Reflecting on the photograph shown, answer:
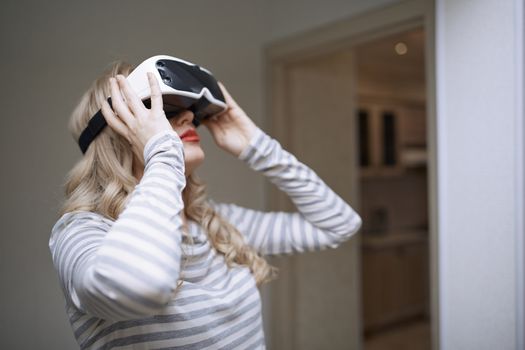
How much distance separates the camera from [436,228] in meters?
1.08

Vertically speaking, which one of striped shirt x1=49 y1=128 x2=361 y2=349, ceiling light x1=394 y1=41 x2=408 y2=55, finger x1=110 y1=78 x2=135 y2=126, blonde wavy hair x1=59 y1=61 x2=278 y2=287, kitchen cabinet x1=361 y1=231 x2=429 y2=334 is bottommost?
kitchen cabinet x1=361 y1=231 x2=429 y2=334

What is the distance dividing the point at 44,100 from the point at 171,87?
0.98ft

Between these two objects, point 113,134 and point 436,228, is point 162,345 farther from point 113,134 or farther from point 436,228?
point 436,228

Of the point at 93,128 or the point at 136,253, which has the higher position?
the point at 93,128

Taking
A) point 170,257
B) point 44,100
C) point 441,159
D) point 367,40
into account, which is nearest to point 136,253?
point 170,257

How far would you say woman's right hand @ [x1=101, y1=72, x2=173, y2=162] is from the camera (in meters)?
0.67

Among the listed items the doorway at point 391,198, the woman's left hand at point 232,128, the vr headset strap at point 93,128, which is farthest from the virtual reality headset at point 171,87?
the doorway at point 391,198

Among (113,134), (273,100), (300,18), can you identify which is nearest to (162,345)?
(113,134)

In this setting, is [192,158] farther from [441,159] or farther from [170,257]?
[441,159]

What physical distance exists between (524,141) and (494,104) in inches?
4.2

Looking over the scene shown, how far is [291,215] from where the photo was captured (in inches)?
41.0

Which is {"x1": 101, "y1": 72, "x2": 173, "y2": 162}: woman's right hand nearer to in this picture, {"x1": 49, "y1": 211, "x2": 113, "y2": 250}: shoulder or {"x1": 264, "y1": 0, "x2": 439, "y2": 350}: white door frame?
{"x1": 49, "y1": 211, "x2": 113, "y2": 250}: shoulder

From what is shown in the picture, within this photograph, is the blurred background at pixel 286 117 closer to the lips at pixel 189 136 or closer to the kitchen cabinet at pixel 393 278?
the lips at pixel 189 136

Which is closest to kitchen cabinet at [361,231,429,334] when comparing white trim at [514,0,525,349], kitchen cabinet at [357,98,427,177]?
kitchen cabinet at [357,98,427,177]
